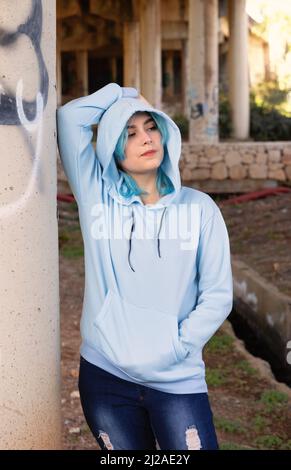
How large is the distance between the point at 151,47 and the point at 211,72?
15.3 ft

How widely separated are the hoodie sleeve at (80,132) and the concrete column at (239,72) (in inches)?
718

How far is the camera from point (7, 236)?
111 inches

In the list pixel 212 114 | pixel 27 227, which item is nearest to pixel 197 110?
pixel 212 114

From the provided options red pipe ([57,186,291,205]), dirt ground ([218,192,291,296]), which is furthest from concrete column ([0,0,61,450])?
red pipe ([57,186,291,205])

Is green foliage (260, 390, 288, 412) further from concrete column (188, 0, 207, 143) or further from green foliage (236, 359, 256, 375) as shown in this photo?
concrete column (188, 0, 207, 143)

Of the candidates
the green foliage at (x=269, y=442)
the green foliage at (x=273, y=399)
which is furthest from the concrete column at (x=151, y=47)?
the green foliage at (x=269, y=442)

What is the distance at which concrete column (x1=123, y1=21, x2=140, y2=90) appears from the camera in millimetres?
26047

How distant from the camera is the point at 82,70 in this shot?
3431 centimetres

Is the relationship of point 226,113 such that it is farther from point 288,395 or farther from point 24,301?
point 24,301

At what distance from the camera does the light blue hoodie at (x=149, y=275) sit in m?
2.76

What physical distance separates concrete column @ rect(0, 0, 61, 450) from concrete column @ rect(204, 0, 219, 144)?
15.4 metres

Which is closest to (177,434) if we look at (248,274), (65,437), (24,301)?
(24,301)

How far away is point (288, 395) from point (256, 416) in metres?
0.40

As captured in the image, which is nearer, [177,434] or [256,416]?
[177,434]
